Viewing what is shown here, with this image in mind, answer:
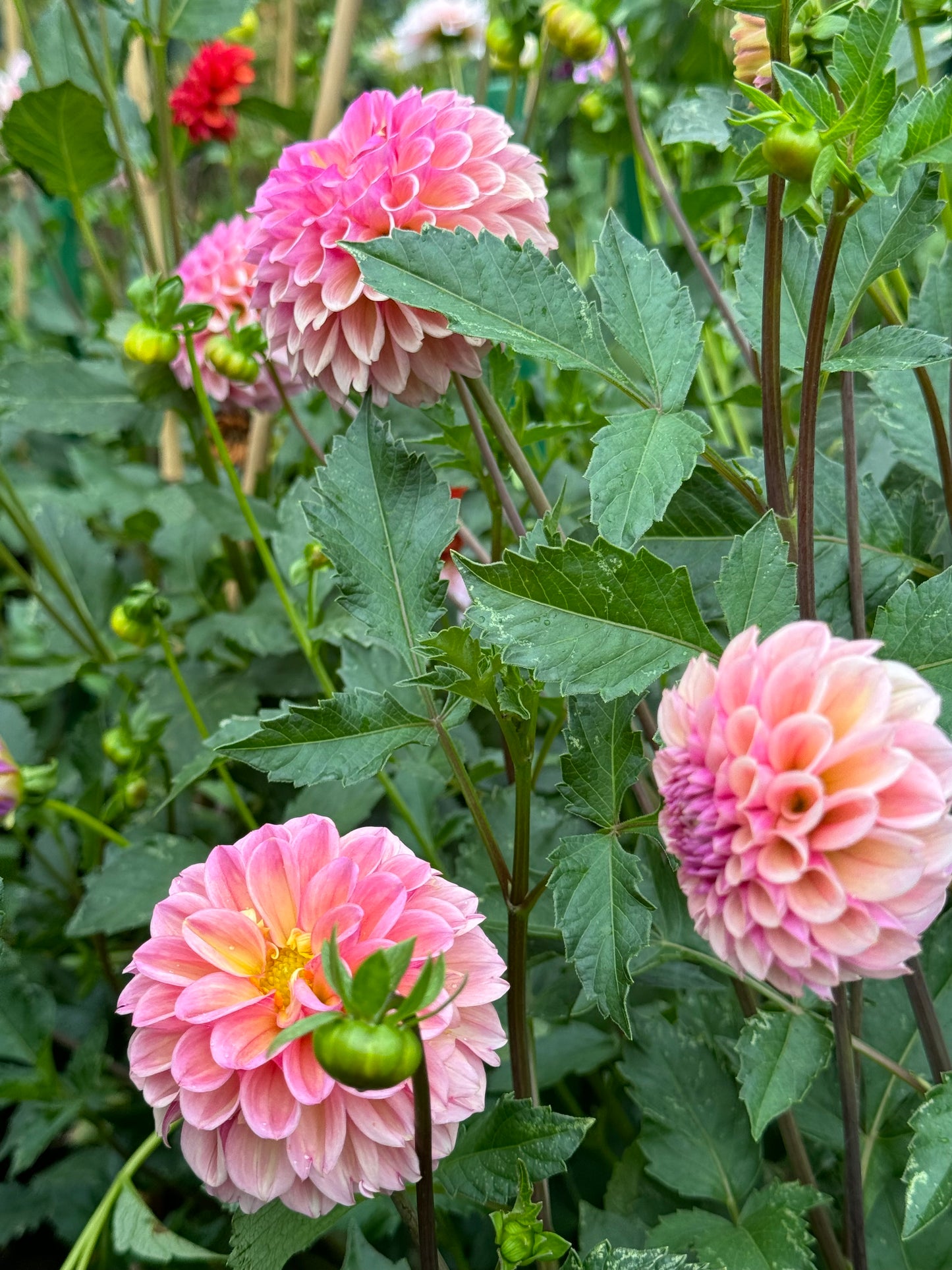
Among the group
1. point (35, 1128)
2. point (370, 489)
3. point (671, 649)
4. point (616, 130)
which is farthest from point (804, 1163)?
point (616, 130)

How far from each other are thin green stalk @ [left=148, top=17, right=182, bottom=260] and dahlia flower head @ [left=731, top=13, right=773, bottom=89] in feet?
1.81

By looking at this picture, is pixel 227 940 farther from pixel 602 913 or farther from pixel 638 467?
pixel 638 467

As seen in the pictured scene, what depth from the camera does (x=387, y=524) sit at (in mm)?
536

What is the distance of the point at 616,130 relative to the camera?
1.09 m

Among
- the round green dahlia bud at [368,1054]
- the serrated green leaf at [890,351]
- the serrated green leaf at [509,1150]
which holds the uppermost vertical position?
the serrated green leaf at [890,351]

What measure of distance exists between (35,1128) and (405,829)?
13.9 inches

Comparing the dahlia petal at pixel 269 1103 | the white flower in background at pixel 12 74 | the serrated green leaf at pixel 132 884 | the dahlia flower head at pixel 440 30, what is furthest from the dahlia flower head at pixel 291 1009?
the white flower in background at pixel 12 74

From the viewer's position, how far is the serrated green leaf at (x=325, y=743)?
0.46 metres

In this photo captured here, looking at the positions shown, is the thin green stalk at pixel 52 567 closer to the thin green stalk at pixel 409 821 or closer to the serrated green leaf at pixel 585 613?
the thin green stalk at pixel 409 821

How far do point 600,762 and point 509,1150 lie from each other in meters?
0.18

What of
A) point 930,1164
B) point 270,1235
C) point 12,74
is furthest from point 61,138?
point 930,1164

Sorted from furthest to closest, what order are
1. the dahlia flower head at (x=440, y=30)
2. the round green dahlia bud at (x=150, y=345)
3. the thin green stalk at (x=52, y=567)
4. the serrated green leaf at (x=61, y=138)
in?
the dahlia flower head at (x=440, y=30) → the thin green stalk at (x=52, y=567) → the serrated green leaf at (x=61, y=138) → the round green dahlia bud at (x=150, y=345)

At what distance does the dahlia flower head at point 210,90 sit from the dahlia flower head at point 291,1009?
981 mm

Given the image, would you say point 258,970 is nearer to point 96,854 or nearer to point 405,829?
point 405,829
